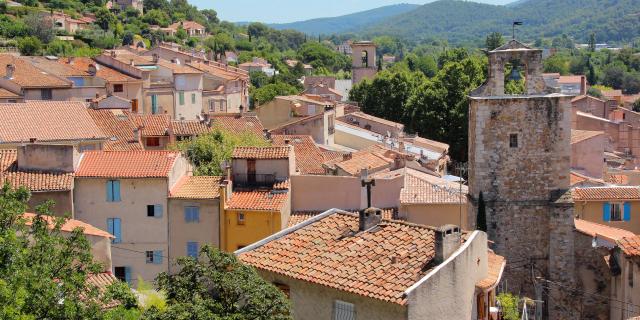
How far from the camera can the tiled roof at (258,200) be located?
32.8 m

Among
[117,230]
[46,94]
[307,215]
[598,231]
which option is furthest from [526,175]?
[46,94]

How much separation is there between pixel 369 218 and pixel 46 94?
42.7 m

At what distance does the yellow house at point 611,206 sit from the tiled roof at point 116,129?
2073 cm

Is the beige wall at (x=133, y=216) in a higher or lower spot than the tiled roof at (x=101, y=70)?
lower

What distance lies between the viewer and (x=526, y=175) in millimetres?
32250

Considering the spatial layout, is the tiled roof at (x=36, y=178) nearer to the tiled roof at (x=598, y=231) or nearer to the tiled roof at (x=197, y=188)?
the tiled roof at (x=197, y=188)

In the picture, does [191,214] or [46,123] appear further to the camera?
[46,123]

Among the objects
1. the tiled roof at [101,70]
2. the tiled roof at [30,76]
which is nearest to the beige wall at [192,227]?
the tiled roof at [30,76]

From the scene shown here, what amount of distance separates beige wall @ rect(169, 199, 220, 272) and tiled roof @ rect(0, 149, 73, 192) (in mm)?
3540

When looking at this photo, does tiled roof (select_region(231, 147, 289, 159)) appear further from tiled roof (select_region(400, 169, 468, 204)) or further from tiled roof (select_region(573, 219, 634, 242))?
tiled roof (select_region(573, 219, 634, 242))

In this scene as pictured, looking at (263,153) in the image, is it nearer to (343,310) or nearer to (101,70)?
(343,310)

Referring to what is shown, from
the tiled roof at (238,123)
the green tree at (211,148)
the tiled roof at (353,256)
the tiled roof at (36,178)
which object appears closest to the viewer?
the tiled roof at (353,256)

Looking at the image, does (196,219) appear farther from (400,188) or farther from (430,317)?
(430,317)

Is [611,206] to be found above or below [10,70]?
below
